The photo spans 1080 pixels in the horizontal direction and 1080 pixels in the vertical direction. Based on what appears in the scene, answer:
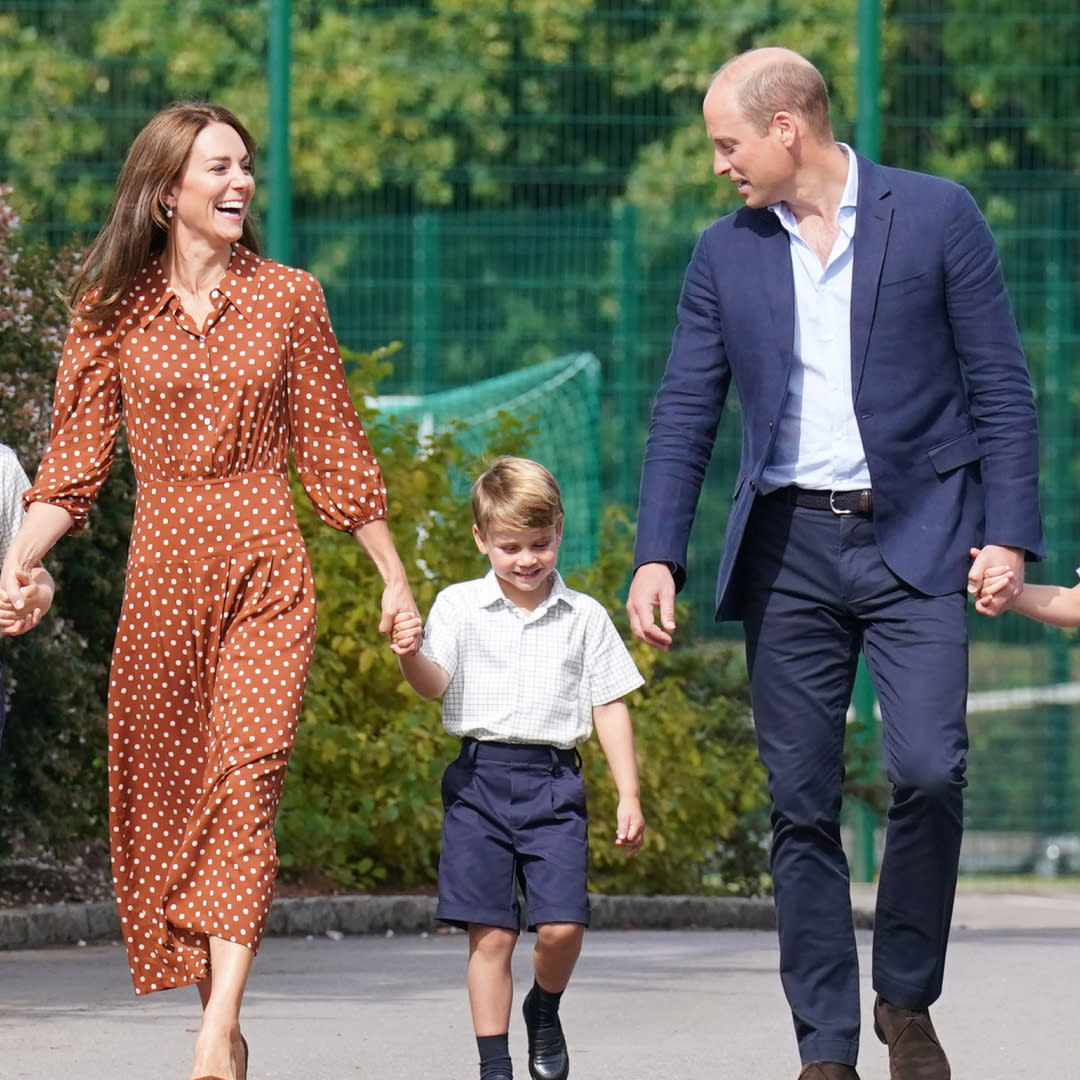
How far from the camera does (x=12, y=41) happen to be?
480 inches

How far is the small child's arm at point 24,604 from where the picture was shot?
5227mm

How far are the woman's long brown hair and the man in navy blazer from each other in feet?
3.46

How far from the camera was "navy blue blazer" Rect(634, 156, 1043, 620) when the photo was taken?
17.2 feet

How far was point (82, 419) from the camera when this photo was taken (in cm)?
547

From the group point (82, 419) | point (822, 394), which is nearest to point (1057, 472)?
point (822, 394)

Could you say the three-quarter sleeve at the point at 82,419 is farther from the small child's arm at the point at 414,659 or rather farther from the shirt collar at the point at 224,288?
the small child's arm at the point at 414,659

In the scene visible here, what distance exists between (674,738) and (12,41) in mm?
4594

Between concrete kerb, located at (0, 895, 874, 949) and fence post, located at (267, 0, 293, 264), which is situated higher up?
fence post, located at (267, 0, 293, 264)

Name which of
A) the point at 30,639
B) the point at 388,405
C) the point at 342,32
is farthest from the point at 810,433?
the point at 342,32

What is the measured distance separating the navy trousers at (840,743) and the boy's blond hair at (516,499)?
0.44m

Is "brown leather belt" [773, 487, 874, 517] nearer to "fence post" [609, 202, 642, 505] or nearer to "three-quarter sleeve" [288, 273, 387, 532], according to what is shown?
"three-quarter sleeve" [288, 273, 387, 532]

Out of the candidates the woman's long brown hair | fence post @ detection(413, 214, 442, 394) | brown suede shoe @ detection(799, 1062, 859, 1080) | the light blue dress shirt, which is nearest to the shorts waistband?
the light blue dress shirt

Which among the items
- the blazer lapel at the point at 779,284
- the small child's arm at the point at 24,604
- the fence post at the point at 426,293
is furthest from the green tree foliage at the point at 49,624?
the blazer lapel at the point at 779,284

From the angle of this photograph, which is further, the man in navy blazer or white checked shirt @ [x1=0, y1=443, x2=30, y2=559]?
white checked shirt @ [x1=0, y1=443, x2=30, y2=559]
